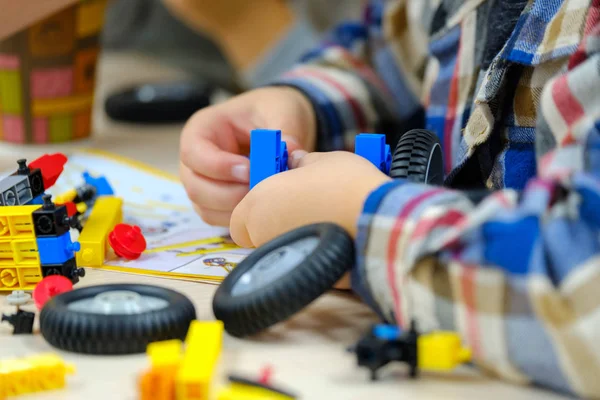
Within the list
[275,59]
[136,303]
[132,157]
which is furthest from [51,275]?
[275,59]

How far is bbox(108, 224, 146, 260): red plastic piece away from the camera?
1.86 feet

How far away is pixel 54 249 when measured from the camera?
48cm

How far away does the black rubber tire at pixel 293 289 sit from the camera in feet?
1.31

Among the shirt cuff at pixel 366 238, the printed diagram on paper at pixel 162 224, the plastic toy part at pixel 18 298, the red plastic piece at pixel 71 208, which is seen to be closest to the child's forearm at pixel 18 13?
the printed diagram on paper at pixel 162 224

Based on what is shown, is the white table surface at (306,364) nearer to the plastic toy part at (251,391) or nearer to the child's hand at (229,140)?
the plastic toy part at (251,391)

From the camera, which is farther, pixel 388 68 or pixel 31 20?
pixel 388 68

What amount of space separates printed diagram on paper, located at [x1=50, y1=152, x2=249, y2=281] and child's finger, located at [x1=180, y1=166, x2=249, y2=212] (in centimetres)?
3

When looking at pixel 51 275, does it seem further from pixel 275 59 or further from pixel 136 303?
pixel 275 59

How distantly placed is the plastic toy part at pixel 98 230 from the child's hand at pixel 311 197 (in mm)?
107

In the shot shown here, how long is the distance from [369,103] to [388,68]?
0.08 metres

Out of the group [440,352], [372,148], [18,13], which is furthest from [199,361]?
[18,13]

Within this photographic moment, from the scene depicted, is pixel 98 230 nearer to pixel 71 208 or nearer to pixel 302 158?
pixel 71 208

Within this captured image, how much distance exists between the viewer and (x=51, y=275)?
486 millimetres

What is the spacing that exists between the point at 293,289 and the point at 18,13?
1.62 feet
